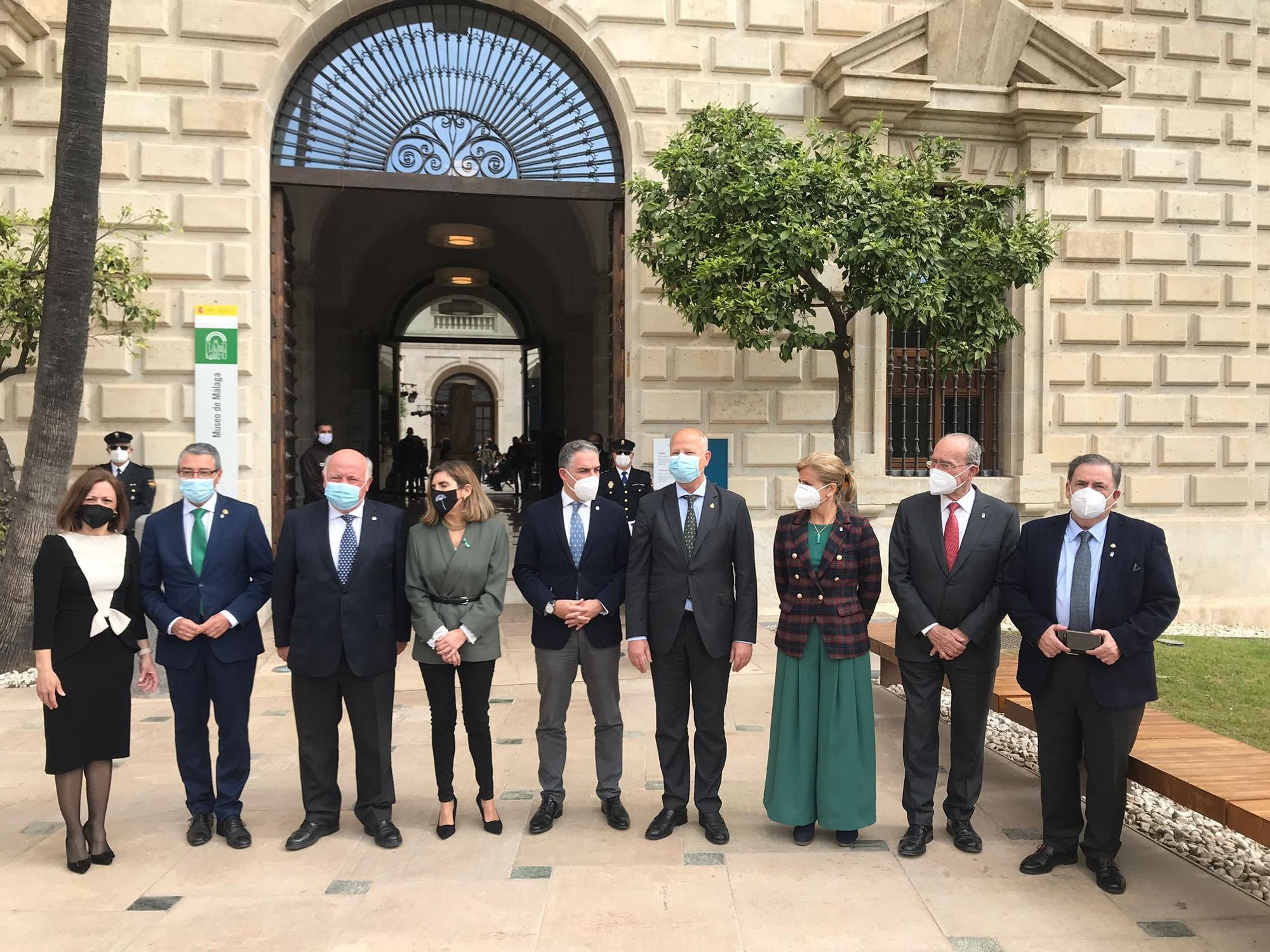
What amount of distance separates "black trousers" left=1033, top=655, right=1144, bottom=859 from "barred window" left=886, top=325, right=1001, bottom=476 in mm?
6708

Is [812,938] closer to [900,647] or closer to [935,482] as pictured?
[900,647]

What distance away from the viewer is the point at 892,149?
34.9 feet

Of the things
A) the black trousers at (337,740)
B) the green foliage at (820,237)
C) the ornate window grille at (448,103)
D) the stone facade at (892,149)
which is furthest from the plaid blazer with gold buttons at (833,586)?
the ornate window grille at (448,103)

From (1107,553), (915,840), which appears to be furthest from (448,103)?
(915,840)

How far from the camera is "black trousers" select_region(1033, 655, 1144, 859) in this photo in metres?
4.16

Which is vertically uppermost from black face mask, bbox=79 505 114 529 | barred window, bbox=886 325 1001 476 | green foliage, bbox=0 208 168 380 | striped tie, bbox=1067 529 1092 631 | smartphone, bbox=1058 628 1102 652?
green foliage, bbox=0 208 168 380

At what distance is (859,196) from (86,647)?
6483 millimetres

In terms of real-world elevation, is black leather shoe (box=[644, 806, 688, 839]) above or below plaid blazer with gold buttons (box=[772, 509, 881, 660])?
below

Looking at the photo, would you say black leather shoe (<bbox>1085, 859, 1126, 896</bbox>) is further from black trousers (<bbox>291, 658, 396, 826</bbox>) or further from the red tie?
black trousers (<bbox>291, 658, 396, 826</bbox>)

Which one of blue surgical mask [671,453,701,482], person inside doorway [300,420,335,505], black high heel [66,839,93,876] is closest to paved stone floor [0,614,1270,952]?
black high heel [66,839,93,876]

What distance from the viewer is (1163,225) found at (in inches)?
435

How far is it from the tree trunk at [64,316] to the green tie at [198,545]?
12.5 ft

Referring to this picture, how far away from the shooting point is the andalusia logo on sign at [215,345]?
954 cm

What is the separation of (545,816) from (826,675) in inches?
58.0
